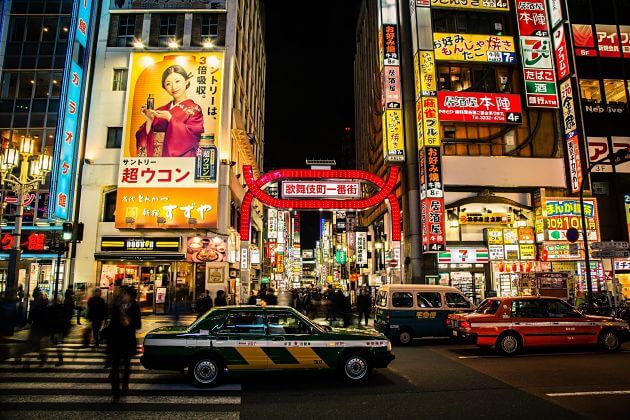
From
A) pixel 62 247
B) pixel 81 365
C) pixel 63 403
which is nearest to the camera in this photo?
pixel 63 403

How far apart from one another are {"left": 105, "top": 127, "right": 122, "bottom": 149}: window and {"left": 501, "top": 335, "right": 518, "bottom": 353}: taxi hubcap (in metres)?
27.0

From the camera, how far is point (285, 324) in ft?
29.8

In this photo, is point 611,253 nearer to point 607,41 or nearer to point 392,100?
point 392,100

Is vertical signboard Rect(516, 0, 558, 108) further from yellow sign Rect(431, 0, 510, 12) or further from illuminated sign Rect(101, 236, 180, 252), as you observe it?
illuminated sign Rect(101, 236, 180, 252)

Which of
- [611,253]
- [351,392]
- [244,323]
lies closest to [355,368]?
[351,392]

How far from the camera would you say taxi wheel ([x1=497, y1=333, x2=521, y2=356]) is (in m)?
12.2

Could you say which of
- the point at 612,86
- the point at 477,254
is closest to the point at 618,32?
the point at 612,86

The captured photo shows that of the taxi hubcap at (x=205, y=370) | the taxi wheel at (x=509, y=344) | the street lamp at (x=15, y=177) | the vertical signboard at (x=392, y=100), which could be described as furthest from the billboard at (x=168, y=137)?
the taxi wheel at (x=509, y=344)

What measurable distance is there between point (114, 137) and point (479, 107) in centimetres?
2559

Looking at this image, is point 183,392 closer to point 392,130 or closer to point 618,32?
point 392,130

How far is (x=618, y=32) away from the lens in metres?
30.7

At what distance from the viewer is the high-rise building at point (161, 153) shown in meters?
26.9

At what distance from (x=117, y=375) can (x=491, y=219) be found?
25464mm

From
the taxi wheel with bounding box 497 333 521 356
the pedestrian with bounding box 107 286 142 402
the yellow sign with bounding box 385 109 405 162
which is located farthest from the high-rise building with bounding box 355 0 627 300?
the pedestrian with bounding box 107 286 142 402
